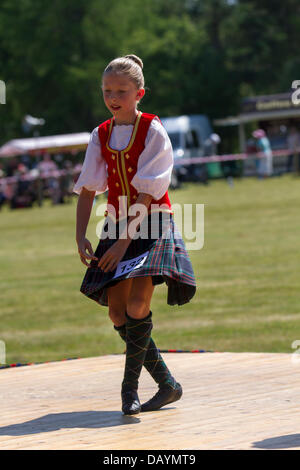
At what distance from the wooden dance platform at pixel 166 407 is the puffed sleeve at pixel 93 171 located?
113cm

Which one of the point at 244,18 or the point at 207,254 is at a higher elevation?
the point at 244,18

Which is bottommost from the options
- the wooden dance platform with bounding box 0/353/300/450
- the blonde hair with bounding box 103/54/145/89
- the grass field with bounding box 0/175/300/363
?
the grass field with bounding box 0/175/300/363

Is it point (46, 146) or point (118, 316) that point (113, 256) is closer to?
point (118, 316)

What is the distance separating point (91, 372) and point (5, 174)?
3032 cm

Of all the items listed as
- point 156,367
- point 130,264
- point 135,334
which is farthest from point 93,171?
point 156,367

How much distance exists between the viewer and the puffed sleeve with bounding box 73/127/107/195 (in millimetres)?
4656

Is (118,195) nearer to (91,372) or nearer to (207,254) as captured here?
(91,372)

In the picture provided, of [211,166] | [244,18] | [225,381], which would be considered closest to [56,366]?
[225,381]

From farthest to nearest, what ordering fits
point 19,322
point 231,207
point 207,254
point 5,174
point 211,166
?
point 211,166, point 5,174, point 231,207, point 207,254, point 19,322

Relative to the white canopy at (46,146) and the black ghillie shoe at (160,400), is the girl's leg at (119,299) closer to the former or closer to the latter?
the black ghillie shoe at (160,400)

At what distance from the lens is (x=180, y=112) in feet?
190

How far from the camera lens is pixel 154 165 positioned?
452 cm

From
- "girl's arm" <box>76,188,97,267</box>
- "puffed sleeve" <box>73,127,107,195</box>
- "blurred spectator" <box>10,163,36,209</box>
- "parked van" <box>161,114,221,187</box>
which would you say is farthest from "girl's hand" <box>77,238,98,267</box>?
"parked van" <box>161,114,221,187</box>

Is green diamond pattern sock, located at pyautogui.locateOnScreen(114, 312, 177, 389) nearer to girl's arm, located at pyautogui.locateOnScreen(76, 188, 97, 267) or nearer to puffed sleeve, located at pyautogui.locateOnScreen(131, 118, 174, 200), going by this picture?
girl's arm, located at pyautogui.locateOnScreen(76, 188, 97, 267)
